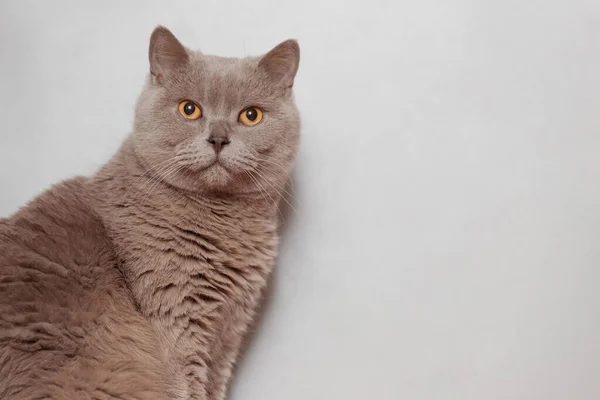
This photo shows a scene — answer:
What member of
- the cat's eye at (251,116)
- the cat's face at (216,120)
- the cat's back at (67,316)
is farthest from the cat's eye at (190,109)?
the cat's back at (67,316)

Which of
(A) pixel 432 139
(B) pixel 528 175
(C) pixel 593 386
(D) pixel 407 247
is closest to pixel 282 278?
(D) pixel 407 247

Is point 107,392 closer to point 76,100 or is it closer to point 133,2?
point 76,100

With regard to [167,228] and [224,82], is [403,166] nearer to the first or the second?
[224,82]

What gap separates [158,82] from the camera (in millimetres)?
1560

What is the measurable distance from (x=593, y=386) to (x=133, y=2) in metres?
1.75

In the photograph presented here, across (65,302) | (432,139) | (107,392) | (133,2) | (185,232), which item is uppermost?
(133,2)

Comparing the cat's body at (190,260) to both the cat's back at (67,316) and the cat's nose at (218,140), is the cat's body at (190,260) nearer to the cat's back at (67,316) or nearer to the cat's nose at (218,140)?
the cat's back at (67,316)

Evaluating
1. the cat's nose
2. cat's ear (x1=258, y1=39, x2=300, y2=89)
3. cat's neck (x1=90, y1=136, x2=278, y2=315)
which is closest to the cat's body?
cat's neck (x1=90, y1=136, x2=278, y2=315)

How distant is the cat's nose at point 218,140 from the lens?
142 cm

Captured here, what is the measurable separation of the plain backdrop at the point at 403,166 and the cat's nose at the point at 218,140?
1.36 ft

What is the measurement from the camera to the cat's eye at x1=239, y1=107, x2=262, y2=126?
1533 mm

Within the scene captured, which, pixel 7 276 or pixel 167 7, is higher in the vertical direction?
pixel 167 7

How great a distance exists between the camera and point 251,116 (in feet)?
5.07

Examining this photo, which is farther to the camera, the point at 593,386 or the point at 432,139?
the point at 432,139
